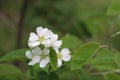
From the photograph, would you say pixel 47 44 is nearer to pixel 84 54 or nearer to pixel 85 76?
pixel 84 54

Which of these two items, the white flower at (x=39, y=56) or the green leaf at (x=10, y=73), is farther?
the green leaf at (x=10, y=73)

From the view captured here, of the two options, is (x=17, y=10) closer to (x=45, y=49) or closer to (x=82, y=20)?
(x=82, y=20)

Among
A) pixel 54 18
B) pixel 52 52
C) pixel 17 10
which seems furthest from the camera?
pixel 17 10

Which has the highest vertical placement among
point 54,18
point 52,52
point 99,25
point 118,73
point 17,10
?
point 17,10

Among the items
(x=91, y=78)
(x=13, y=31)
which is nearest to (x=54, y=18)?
(x=13, y=31)

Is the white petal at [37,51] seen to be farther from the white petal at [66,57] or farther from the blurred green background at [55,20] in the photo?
the blurred green background at [55,20]

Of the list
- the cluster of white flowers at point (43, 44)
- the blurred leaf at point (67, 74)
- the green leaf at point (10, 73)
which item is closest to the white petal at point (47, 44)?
the cluster of white flowers at point (43, 44)

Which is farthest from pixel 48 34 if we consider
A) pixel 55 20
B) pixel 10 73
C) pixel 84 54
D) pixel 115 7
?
pixel 55 20
